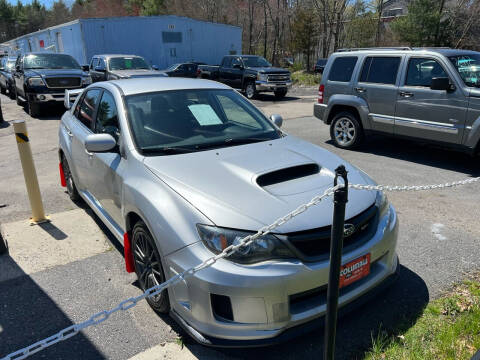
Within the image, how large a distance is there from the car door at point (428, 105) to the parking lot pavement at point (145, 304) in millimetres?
849

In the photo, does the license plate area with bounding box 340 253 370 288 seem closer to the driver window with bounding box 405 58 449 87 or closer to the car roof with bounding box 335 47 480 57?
the driver window with bounding box 405 58 449 87

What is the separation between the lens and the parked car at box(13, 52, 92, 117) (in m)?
12.3

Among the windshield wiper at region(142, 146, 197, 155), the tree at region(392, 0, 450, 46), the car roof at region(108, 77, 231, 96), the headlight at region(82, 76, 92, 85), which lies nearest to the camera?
the windshield wiper at region(142, 146, 197, 155)

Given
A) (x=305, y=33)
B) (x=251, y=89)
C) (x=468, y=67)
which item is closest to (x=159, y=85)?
(x=468, y=67)

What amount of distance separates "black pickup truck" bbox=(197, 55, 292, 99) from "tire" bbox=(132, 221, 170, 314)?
47.6 feet

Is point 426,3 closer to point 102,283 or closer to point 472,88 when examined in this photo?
point 472,88

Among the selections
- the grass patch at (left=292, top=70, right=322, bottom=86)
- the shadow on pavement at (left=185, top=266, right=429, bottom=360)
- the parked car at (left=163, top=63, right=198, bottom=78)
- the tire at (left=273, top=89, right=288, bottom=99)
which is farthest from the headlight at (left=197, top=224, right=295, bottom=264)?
the grass patch at (left=292, top=70, right=322, bottom=86)

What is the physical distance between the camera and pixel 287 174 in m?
2.93

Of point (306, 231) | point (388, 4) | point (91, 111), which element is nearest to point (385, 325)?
point (306, 231)

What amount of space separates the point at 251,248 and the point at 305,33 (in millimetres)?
31271

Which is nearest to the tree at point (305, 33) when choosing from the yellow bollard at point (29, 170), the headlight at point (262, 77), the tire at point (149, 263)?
the headlight at point (262, 77)

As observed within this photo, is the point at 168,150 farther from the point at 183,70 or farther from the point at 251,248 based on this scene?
the point at 183,70

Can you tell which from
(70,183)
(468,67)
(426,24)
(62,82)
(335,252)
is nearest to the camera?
(335,252)

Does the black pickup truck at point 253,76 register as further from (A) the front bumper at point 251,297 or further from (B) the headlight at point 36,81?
(A) the front bumper at point 251,297
